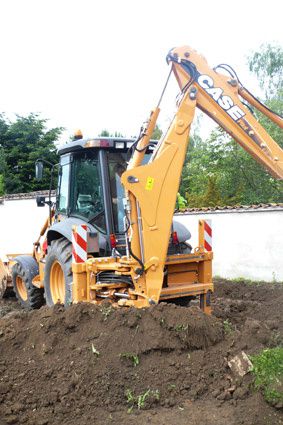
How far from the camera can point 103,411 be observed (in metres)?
3.79

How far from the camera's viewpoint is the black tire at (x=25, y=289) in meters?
7.69

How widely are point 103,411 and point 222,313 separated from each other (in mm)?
3217

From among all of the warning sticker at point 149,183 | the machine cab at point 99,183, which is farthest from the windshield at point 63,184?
the warning sticker at point 149,183

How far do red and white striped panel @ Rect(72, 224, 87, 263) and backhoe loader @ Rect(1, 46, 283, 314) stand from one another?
0.01 m

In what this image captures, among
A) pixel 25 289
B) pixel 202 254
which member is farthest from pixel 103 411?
pixel 25 289

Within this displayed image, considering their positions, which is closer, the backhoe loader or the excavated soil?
the excavated soil

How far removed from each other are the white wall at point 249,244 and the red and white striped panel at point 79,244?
522 cm

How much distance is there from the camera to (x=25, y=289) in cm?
808

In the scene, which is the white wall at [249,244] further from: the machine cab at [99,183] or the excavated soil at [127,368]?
the excavated soil at [127,368]

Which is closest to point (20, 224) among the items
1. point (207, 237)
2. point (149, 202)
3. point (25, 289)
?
point (25, 289)

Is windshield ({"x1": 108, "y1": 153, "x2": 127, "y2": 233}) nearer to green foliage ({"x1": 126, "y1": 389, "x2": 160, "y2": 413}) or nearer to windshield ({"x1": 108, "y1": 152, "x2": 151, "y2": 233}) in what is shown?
windshield ({"x1": 108, "y1": 152, "x2": 151, "y2": 233})

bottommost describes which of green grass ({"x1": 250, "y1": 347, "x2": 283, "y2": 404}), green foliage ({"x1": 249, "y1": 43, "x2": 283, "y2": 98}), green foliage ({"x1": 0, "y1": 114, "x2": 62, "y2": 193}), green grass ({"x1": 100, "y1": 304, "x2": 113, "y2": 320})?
green grass ({"x1": 250, "y1": 347, "x2": 283, "y2": 404})

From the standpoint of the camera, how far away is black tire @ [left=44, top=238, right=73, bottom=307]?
227 inches

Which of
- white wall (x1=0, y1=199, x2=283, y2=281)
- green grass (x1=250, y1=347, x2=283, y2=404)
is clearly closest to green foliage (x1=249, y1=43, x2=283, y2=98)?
white wall (x1=0, y1=199, x2=283, y2=281)
